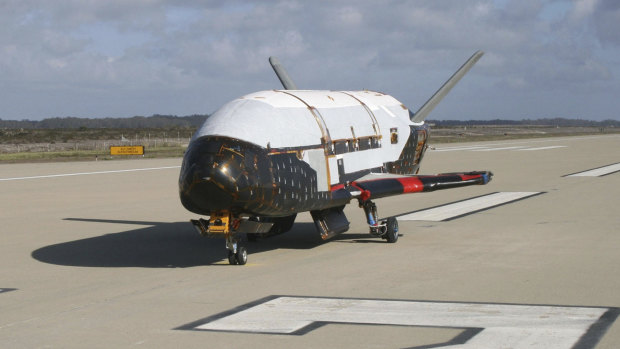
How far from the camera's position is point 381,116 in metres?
20.3

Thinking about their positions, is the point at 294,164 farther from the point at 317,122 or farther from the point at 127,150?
the point at 127,150

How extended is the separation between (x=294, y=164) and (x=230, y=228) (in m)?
1.75

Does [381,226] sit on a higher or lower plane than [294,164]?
lower

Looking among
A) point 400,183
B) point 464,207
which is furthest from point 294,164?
point 464,207

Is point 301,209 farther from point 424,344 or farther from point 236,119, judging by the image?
point 424,344

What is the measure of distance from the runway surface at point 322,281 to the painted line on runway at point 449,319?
27mm

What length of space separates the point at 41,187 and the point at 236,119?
23.6 m

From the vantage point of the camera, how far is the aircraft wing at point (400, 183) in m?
18.0

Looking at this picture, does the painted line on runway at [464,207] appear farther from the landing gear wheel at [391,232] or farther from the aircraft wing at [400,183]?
the landing gear wheel at [391,232]

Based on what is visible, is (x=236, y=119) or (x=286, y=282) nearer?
(x=286, y=282)

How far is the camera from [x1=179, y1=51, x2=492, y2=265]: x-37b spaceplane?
14.6m

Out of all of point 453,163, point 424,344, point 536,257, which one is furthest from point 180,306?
point 453,163

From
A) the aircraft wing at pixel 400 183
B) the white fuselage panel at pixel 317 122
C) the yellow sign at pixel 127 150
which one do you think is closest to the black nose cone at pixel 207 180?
the white fuselage panel at pixel 317 122

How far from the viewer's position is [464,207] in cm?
2686
